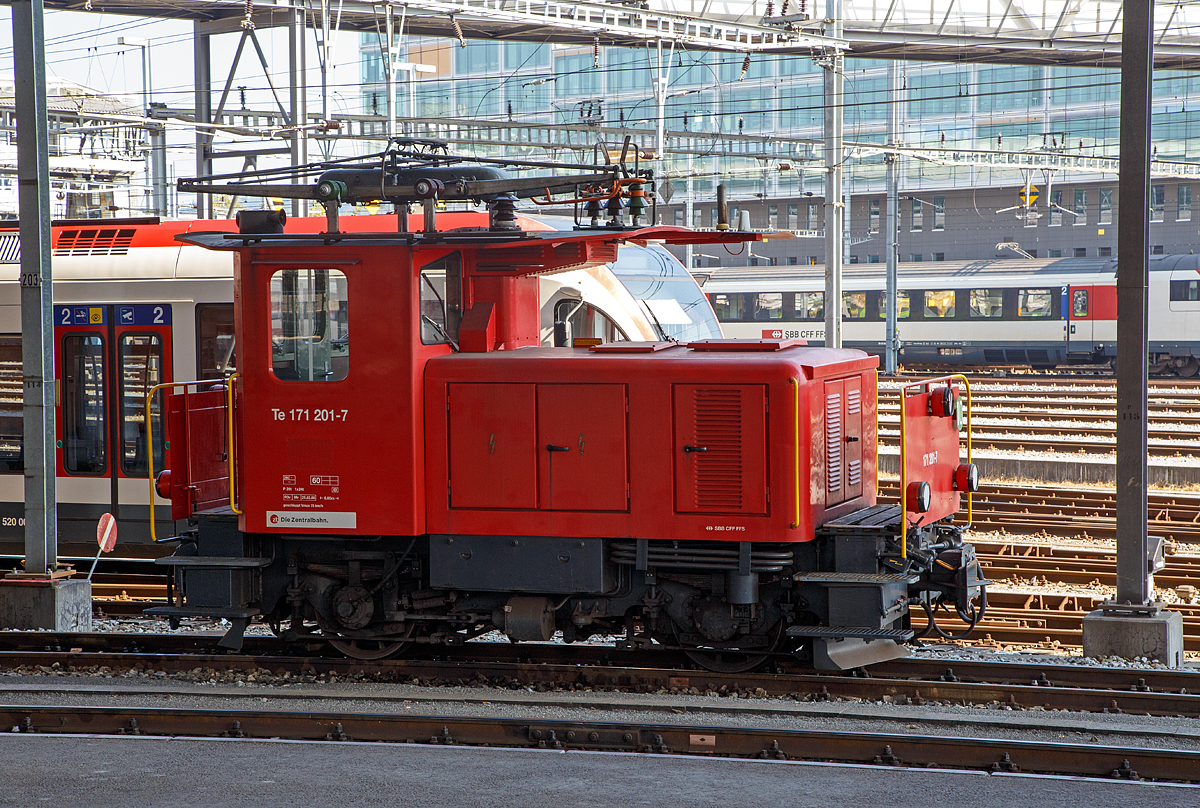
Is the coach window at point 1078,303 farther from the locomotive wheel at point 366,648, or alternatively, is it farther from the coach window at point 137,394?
the locomotive wheel at point 366,648

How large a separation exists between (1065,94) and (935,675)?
179 feet

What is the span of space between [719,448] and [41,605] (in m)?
5.77

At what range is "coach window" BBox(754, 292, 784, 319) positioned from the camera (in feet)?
127

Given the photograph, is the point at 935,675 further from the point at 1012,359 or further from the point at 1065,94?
the point at 1065,94

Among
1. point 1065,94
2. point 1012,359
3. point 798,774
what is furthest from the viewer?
point 1065,94

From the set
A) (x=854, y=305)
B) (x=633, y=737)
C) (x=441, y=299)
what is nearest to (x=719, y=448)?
(x=633, y=737)

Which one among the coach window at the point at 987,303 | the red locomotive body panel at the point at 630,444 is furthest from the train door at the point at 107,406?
the coach window at the point at 987,303

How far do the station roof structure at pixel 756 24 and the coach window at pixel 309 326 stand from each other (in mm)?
11900

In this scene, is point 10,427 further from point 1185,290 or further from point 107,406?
point 1185,290

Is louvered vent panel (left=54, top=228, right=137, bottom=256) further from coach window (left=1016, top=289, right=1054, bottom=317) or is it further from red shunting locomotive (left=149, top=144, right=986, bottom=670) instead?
coach window (left=1016, top=289, right=1054, bottom=317)

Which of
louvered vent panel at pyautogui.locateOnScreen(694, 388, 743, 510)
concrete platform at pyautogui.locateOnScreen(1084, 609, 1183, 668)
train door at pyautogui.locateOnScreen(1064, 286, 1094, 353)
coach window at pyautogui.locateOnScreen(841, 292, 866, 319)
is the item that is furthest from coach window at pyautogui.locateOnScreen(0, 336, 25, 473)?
coach window at pyautogui.locateOnScreen(841, 292, 866, 319)

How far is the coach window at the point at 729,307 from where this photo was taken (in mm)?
39656

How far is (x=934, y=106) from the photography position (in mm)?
60594

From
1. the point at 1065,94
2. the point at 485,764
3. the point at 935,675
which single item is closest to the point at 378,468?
the point at 485,764
